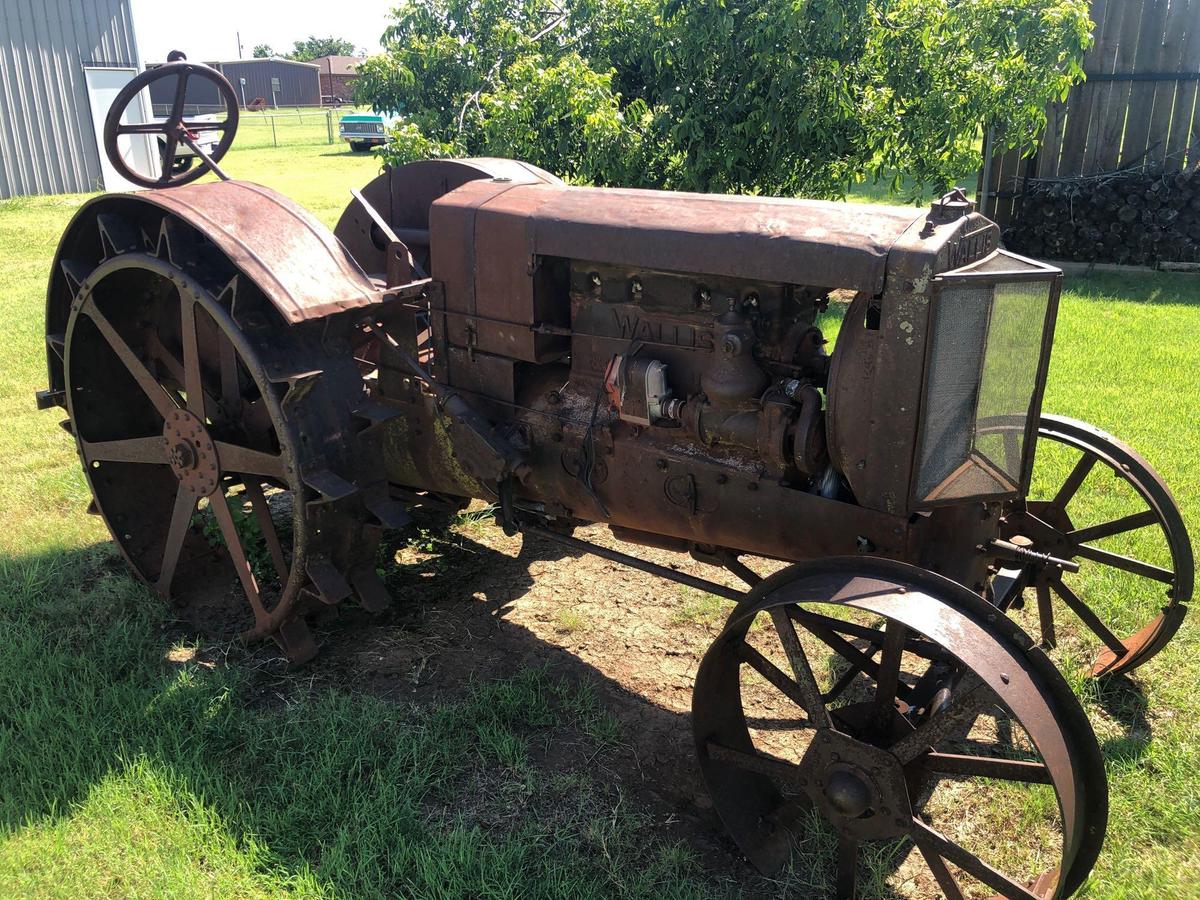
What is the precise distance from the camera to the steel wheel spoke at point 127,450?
370 cm

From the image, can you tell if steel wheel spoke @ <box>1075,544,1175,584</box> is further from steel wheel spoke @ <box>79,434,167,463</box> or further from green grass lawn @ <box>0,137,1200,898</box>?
steel wheel spoke @ <box>79,434,167,463</box>

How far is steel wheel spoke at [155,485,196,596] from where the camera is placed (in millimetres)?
3664

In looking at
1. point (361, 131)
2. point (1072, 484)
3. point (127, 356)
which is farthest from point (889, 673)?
point (361, 131)

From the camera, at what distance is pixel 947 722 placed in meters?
2.36

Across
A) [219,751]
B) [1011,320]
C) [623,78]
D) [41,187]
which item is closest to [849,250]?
[1011,320]

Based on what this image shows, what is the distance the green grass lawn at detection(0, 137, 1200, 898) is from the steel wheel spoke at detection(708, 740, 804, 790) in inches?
11.2

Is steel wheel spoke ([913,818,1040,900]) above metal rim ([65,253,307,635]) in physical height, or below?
below

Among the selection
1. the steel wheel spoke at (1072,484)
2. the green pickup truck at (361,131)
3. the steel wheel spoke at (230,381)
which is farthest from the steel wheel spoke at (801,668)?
the green pickup truck at (361,131)

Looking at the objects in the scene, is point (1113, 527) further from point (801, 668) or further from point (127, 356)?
point (127, 356)

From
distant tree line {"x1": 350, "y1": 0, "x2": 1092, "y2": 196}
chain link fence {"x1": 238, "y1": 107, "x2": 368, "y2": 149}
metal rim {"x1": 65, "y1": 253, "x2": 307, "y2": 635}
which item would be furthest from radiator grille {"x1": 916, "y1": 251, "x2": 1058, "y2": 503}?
chain link fence {"x1": 238, "y1": 107, "x2": 368, "y2": 149}

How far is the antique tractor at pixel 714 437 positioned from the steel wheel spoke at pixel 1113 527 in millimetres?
15

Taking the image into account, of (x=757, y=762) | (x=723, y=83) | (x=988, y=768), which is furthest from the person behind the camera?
(x=723, y=83)

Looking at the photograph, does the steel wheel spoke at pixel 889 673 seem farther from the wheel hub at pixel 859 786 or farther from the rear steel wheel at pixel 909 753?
the wheel hub at pixel 859 786

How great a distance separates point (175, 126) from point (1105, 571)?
13.7 ft
